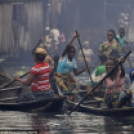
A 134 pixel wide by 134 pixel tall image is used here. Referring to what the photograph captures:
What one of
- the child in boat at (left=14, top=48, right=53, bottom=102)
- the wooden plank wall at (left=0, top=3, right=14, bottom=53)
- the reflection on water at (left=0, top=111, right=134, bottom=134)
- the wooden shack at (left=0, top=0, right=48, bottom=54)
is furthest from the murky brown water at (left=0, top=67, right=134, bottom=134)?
the wooden shack at (left=0, top=0, right=48, bottom=54)

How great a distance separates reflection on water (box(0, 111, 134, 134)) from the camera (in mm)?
6852

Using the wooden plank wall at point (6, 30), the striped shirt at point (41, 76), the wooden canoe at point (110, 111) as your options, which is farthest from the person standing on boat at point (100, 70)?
the wooden plank wall at point (6, 30)

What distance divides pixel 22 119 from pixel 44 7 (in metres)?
13.6

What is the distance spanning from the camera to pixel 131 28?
23219 millimetres

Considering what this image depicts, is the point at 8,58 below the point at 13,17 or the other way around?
below

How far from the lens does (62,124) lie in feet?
24.1

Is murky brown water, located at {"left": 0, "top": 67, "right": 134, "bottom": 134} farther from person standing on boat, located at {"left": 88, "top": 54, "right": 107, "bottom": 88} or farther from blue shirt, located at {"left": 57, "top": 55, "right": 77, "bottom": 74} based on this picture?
person standing on boat, located at {"left": 88, "top": 54, "right": 107, "bottom": 88}

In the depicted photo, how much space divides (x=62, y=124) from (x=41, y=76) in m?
1.10

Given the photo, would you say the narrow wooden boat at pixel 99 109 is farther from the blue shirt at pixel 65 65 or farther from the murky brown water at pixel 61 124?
the blue shirt at pixel 65 65

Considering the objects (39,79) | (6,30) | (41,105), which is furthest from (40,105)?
(6,30)

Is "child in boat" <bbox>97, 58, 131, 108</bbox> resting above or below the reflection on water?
above

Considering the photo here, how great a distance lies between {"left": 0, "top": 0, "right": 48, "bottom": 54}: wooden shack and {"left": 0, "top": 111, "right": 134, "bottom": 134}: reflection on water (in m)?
11.4

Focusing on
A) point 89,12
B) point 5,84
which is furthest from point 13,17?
point 5,84

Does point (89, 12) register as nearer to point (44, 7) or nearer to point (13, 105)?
point (44, 7)
